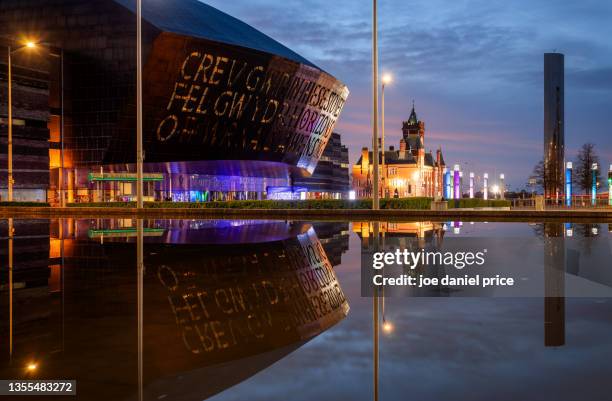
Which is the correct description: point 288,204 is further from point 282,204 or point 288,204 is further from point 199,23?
point 199,23

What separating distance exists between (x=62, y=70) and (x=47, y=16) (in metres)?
6.11

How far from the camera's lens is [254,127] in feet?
229

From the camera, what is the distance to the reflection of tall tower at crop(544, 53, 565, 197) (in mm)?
75688

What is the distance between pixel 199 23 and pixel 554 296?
60.0 meters

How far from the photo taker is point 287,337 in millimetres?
7449

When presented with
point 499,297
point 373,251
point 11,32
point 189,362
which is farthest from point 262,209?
point 11,32

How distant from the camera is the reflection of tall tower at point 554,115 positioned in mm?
75688

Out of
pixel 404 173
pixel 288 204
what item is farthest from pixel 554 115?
pixel 404 173

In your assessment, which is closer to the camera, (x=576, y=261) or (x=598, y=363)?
(x=598, y=363)

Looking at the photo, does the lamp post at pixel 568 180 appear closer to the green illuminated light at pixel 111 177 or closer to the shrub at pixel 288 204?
the shrub at pixel 288 204

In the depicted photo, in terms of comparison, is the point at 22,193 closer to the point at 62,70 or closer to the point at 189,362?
the point at 62,70

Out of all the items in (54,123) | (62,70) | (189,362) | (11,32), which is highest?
(11,32)

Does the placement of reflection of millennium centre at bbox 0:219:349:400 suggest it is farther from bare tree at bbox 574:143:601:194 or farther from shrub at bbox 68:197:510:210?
bare tree at bbox 574:143:601:194

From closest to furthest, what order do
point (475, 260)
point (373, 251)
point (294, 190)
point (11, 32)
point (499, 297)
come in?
point (499, 297), point (475, 260), point (373, 251), point (11, 32), point (294, 190)
